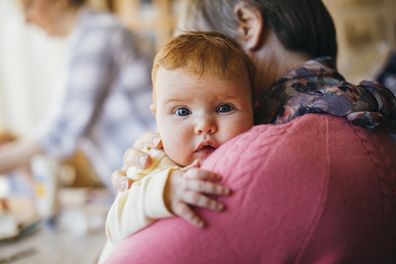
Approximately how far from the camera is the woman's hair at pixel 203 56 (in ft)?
2.50

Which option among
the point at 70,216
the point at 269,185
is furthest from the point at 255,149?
the point at 70,216

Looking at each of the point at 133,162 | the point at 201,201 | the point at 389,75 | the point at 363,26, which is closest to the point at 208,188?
the point at 201,201

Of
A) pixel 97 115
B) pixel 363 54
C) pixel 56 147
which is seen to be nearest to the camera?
pixel 56 147

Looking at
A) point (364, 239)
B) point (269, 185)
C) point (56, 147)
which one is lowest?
point (56, 147)

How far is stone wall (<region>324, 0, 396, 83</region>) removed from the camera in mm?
3316

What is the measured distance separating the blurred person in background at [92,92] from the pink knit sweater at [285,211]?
1.23 meters

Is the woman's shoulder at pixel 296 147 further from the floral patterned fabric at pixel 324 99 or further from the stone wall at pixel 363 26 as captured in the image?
the stone wall at pixel 363 26

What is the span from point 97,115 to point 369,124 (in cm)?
140

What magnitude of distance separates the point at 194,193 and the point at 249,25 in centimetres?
50

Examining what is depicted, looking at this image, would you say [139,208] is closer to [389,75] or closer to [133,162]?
Answer: [133,162]

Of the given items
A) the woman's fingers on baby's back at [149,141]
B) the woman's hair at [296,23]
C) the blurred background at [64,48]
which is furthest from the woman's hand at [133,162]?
the blurred background at [64,48]

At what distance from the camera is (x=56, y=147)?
72.2 inches

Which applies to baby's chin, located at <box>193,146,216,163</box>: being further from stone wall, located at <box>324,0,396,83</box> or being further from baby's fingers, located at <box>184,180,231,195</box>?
stone wall, located at <box>324,0,396,83</box>

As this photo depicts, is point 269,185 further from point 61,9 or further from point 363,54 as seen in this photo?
point 363,54
